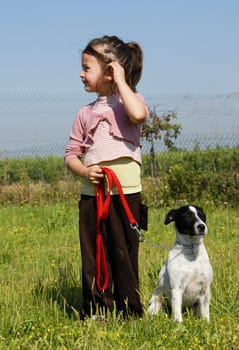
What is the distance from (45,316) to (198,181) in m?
6.64

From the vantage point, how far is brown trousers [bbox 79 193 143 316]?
4.27 metres

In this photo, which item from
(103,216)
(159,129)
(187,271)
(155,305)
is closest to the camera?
(103,216)

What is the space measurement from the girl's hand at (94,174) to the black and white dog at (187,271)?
2.21 feet

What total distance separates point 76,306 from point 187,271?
92 cm

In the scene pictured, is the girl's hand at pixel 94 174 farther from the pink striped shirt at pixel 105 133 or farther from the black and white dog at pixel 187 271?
the black and white dog at pixel 187 271

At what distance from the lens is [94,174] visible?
4.16m

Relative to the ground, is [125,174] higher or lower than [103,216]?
higher

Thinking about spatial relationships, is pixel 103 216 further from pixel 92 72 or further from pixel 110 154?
pixel 92 72

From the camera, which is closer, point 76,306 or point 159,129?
point 76,306

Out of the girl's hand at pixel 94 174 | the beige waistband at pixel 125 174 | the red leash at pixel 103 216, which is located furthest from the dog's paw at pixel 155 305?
the girl's hand at pixel 94 174

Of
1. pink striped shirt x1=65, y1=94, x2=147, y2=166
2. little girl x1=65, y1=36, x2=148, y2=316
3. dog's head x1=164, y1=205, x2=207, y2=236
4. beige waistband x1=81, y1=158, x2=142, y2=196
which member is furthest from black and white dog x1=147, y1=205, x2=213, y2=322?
pink striped shirt x1=65, y1=94, x2=147, y2=166

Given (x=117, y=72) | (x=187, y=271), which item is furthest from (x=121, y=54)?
(x=187, y=271)

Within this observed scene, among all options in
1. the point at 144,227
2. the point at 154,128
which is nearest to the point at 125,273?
the point at 144,227

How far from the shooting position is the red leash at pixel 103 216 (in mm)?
4180
